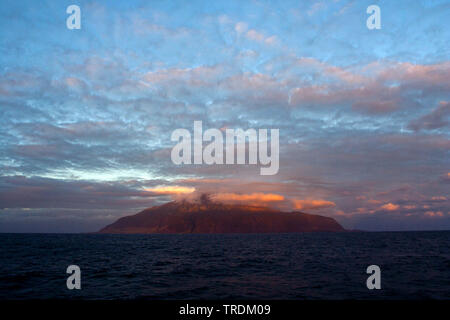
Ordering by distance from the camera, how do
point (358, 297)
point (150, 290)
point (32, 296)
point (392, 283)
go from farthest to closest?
1. point (392, 283)
2. point (150, 290)
3. point (32, 296)
4. point (358, 297)

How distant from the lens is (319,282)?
72.6ft

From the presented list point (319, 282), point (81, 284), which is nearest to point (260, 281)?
point (319, 282)

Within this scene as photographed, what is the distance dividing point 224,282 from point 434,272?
2006 cm

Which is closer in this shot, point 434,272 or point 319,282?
point 319,282
